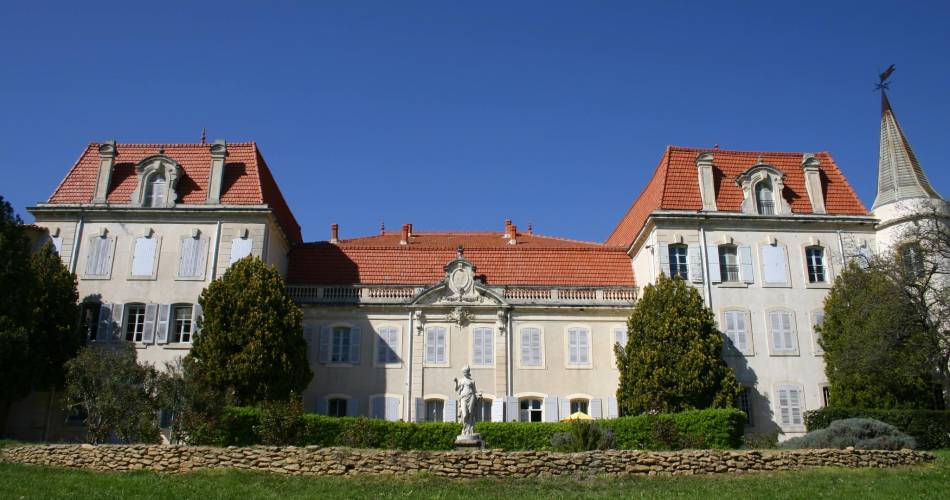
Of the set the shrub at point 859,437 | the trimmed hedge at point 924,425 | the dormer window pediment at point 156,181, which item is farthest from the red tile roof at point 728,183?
the dormer window pediment at point 156,181

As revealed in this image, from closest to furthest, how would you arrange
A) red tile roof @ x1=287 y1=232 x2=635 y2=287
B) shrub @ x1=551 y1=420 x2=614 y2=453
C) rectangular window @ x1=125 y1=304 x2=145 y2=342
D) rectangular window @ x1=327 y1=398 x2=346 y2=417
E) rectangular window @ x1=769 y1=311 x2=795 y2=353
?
shrub @ x1=551 y1=420 x2=614 y2=453 < rectangular window @ x1=125 y1=304 x2=145 y2=342 < rectangular window @ x1=327 y1=398 x2=346 y2=417 < rectangular window @ x1=769 y1=311 x2=795 y2=353 < red tile roof @ x1=287 y1=232 x2=635 y2=287


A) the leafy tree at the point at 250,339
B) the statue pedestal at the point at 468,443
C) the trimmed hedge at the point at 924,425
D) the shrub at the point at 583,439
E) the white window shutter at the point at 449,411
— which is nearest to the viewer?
the statue pedestal at the point at 468,443

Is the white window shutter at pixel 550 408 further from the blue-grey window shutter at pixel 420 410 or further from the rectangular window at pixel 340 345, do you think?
the rectangular window at pixel 340 345

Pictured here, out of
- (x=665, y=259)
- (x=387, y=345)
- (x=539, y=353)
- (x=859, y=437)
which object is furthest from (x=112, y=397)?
(x=859, y=437)

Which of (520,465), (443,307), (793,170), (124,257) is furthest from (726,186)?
(124,257)

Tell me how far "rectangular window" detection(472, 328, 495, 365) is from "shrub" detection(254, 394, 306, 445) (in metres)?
8.04

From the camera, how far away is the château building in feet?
95.7

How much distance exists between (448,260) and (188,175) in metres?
11.2

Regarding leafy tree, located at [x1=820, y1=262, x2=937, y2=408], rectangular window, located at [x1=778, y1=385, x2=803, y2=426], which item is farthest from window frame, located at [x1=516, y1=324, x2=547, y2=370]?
leafy tree, located at [x1=820, y1=262, x2=937, y2=408]

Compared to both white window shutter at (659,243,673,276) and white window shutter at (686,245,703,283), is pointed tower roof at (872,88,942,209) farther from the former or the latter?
white window shutter at (659,243,673,276)

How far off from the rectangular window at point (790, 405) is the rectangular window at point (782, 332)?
1.48m

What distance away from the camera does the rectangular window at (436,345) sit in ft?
98.5

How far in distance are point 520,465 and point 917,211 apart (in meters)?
21.1

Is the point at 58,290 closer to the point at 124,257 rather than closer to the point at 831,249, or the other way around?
the point at 124,257
